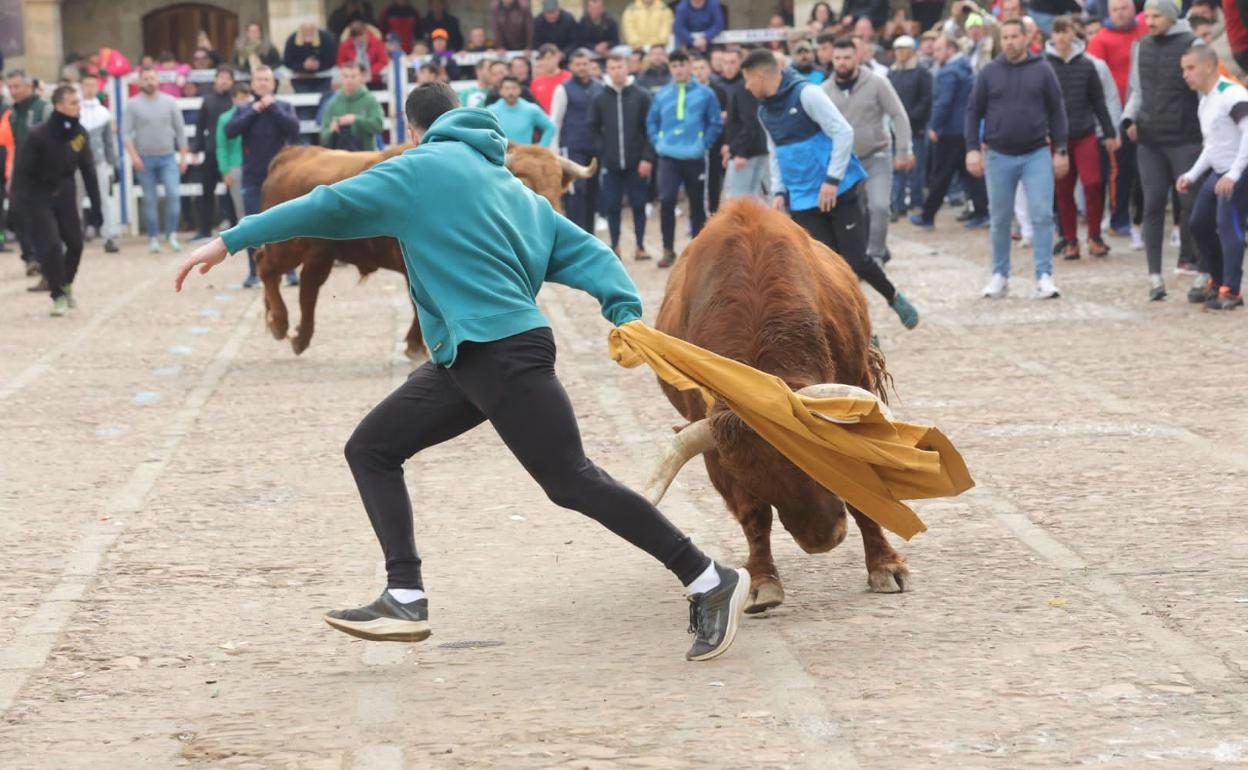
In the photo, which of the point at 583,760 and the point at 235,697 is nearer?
the point at 583,760

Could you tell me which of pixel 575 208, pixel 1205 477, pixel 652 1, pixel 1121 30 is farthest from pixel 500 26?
pixel 1205 477

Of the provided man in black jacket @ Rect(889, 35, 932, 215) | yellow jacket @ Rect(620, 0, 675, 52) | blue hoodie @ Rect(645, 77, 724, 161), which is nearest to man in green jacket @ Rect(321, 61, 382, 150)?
blue hoodie @ Rect(645, 77, 724, 161)

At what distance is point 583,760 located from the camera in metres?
5.01

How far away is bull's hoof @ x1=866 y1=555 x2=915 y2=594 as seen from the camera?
22.4ft

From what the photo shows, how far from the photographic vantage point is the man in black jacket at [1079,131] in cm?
1731

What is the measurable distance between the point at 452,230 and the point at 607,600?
1.65 meters

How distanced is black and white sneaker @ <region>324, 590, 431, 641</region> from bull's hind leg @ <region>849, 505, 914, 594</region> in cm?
165

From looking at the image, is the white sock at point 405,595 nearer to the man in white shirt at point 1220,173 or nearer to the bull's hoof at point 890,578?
the bull's hoof at point 890,578

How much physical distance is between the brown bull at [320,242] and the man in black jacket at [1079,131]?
466 centimetres

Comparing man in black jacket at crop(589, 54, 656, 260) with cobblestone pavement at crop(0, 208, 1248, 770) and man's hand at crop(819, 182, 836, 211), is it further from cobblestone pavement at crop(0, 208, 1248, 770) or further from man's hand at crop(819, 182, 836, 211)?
cobblestone pavement at crop(0, 208, 1248, 770)

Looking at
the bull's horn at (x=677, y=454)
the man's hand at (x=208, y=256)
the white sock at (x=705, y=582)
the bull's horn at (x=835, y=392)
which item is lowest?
the white sock at (x=705, y=582)

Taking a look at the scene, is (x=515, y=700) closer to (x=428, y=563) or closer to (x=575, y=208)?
(x=428, y=563)

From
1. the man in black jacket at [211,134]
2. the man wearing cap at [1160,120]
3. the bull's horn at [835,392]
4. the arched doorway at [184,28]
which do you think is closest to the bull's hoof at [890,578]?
the bull's horn at [835,392]

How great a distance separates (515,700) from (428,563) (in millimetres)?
2033
